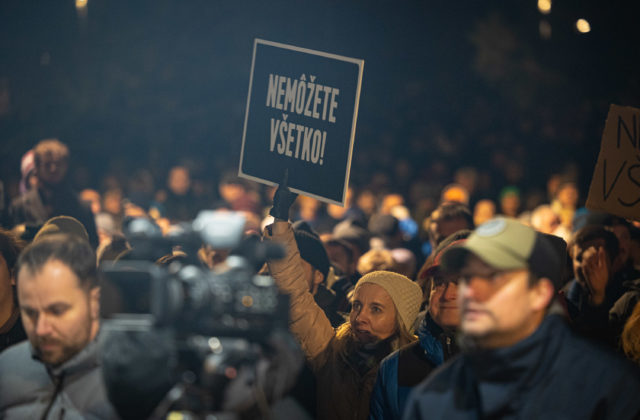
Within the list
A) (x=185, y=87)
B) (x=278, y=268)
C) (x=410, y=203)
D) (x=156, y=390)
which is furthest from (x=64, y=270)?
(x=185, y=87)

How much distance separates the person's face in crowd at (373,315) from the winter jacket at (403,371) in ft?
0.74

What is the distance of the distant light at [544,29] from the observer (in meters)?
16.3

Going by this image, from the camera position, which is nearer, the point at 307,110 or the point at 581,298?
the point at 307,110

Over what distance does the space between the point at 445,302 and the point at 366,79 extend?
43.9 ft

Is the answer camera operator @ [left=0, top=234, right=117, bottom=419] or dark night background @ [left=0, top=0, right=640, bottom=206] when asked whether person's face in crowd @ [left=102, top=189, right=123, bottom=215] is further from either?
camera operator @ [left=0, top=234, right=117, bottom=419]

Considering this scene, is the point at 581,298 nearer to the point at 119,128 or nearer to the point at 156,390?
the point at 156,390

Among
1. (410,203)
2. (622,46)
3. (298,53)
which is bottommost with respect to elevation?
(410,203)

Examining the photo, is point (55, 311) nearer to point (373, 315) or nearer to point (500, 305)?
point (500, 305)

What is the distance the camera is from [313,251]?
18.3ft

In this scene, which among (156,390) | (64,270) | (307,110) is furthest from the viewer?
(307,110)

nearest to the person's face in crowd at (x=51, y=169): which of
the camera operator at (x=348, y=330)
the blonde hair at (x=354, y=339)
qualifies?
the camera operator at (x=348, y=330)

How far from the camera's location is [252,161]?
15.8ft

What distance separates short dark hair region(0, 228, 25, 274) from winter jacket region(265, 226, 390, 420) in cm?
144

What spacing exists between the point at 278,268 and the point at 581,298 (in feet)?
8.23
